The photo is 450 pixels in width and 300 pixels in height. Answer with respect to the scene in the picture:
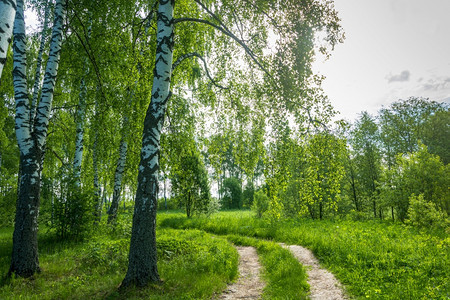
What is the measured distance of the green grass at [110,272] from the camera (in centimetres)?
486

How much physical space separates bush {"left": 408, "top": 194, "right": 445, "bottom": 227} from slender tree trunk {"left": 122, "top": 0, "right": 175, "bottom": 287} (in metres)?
12.8

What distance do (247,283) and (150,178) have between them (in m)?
3.62

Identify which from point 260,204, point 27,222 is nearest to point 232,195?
point 260,204

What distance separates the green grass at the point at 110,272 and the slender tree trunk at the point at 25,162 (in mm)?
507

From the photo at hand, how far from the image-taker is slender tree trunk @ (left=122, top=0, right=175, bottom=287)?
4.99m

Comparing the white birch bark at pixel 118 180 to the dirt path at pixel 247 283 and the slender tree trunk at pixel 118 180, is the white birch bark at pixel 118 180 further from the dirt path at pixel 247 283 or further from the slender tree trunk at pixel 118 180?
the dirt path at pixel 247 283

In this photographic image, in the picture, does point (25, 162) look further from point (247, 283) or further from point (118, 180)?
point (247, 283)

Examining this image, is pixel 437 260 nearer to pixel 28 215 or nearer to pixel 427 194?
pixel 28 215

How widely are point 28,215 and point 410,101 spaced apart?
131 ft

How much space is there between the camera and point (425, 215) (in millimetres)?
11805

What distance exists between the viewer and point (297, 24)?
19.0ft

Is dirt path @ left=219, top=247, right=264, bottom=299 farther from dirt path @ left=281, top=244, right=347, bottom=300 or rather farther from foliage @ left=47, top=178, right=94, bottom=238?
foliage @ left=47, top=178, right=94, bottom=238

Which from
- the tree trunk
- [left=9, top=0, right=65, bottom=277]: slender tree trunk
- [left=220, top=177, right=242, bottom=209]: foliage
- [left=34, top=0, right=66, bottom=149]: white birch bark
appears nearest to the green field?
the tree trunk

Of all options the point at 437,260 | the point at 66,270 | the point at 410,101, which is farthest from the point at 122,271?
the point at 410,101
